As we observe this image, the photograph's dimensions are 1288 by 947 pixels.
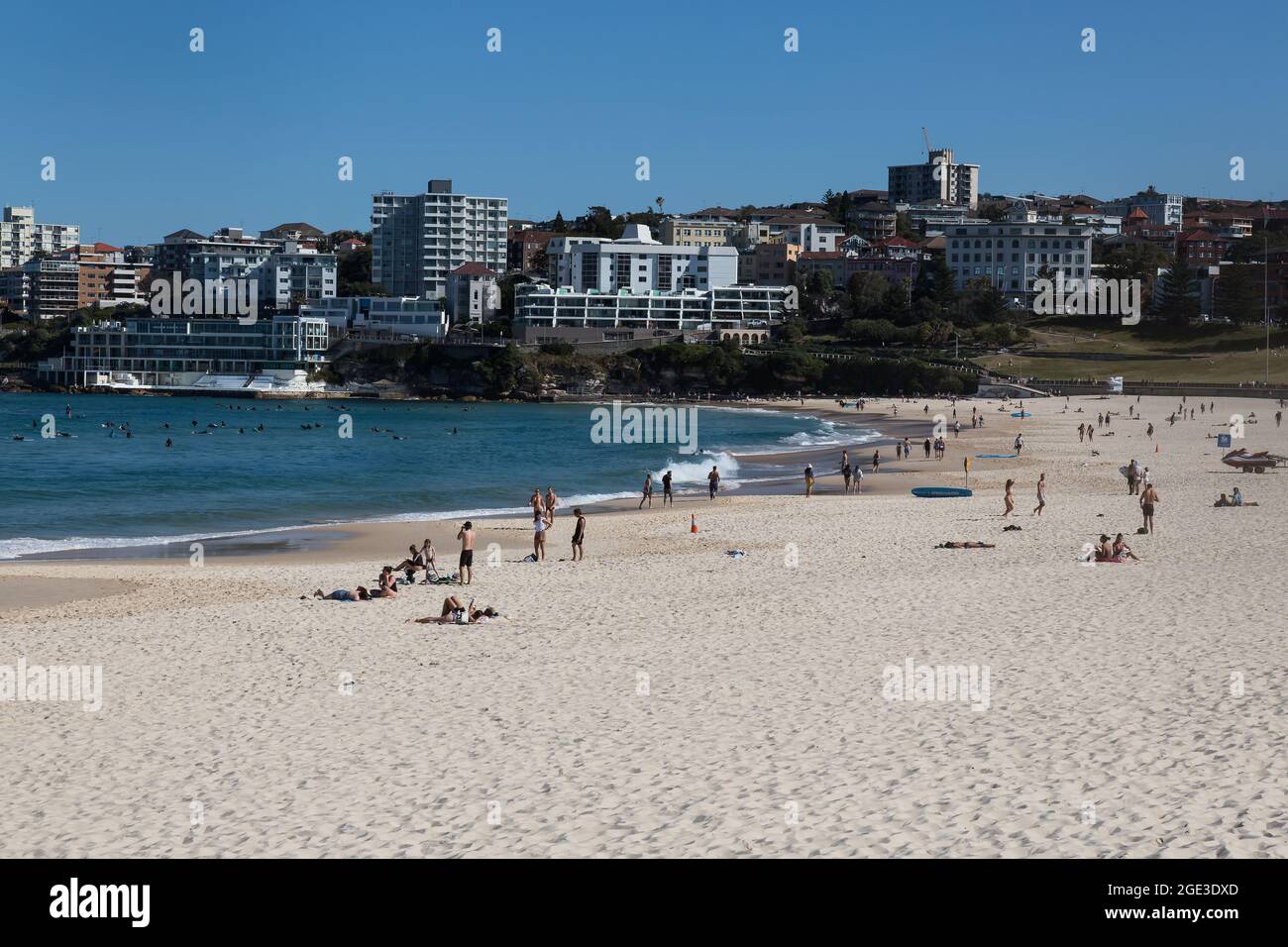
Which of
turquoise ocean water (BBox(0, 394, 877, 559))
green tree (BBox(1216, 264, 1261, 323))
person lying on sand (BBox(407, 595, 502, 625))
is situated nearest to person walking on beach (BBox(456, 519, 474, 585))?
person lying on sand (BBox(407, 595, 502, 625))

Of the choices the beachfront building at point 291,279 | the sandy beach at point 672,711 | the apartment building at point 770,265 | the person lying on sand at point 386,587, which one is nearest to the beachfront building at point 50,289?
the beachfront building at point 291,279

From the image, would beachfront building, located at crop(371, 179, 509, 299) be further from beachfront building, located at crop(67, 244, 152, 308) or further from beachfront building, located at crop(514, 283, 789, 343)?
beachfront building, located at crop(67, 244, 152, 308)

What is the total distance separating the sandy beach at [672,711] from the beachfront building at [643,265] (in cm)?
12564

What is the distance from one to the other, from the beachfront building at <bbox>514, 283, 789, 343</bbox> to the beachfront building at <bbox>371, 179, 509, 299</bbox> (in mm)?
26169

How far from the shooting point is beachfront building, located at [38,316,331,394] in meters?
133

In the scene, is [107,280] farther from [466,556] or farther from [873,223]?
[466,556]

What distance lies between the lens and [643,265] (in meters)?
148

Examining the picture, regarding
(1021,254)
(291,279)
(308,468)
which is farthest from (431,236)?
(308,468)

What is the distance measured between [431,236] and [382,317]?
27.0 meters

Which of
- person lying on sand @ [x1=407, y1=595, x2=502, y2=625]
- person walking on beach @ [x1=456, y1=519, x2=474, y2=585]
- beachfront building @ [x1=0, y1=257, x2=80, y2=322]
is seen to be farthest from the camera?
beachfront building @ [x1=0, y1=257, x2=80, y2=322]

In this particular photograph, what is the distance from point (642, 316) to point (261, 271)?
175ft

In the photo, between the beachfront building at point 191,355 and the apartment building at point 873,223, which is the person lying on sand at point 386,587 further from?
the apartment building at point 873,223

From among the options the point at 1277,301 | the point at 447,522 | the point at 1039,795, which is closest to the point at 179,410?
the point at 447,522
